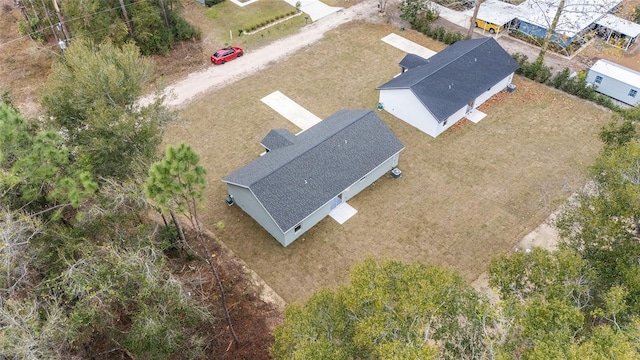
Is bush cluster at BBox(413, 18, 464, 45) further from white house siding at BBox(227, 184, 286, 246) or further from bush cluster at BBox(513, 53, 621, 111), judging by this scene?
white house siding at BBox(227, 184, 286, 246)

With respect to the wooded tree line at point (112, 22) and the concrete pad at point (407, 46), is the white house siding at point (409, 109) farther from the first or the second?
the wooded tree line at point (112, 22)

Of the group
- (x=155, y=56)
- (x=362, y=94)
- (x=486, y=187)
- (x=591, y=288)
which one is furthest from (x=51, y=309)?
(x=155, y=56)

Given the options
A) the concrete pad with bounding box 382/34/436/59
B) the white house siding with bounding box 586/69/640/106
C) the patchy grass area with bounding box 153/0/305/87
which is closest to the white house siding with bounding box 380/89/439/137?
the concrete pad with bounding box 382/34/436/59

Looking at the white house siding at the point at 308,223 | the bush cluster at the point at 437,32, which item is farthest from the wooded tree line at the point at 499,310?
the bush cluster at the point at 437,32

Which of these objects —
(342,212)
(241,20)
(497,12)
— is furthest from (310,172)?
(497,12)

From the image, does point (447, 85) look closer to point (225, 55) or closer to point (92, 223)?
point (225, 55)
